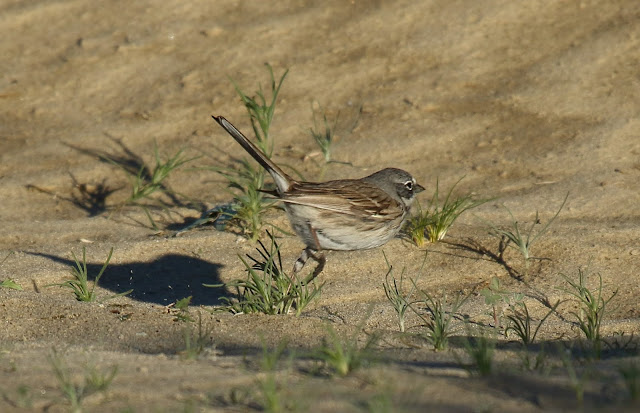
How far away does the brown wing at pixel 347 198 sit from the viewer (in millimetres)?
5656

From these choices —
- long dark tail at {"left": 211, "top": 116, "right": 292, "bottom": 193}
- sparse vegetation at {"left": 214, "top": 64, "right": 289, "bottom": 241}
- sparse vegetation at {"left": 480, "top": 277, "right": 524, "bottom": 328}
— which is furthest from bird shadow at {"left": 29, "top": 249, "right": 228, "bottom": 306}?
sparse vegetation at {"left": 480, "top": 277, "right": 524, "bottom": 328}

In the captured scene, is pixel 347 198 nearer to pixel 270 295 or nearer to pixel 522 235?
pixel 270 295

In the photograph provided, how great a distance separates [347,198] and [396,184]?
63 cm

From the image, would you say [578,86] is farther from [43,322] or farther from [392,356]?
[43,322]

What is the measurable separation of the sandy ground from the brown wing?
563mm

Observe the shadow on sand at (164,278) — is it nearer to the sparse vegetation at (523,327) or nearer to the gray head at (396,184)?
the gray head at (396,184)

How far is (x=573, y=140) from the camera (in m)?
7.64

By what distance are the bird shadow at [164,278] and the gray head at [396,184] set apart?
134cm

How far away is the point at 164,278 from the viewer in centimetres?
638

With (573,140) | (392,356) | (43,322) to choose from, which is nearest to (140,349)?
(43,322)

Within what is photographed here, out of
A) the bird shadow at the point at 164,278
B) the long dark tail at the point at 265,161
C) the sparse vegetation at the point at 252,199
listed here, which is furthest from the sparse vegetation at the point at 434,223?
the bird shadow at the point at 164,278

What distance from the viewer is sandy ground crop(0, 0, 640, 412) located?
12.7ft

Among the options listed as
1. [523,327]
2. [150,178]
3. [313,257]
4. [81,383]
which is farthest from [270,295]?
[150,178]

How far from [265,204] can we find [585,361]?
305 cm
